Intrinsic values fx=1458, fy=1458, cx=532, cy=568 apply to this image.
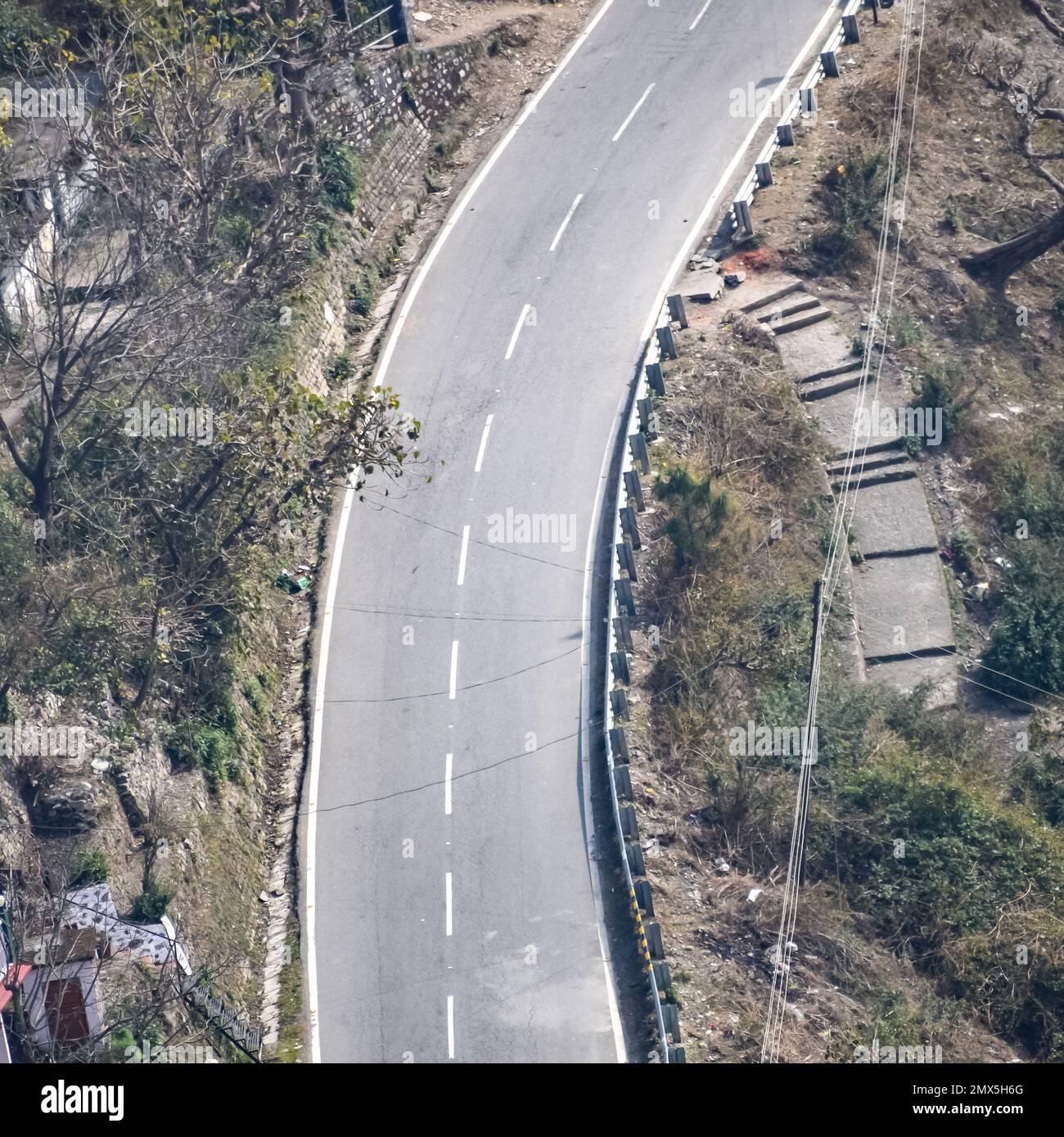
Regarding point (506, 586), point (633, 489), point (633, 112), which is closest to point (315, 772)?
point (506, 586)

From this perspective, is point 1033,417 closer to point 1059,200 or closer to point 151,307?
point 1059,200

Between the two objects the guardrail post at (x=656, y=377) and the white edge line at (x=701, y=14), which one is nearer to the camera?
the guardrail post at (x=656, y=377)

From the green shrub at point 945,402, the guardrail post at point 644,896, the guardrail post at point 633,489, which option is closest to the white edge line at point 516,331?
the guardrail post at point 633,489

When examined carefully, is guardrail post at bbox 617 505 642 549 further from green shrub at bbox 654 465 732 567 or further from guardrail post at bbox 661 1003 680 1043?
guardrail post at bbox 661 1003 680 1043

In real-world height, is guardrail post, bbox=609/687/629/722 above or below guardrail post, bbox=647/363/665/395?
below

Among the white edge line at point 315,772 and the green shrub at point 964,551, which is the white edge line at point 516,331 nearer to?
the white edge line at point 315,772

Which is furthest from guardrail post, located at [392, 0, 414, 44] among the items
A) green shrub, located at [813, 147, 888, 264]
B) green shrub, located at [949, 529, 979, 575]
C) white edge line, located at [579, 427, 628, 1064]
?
green shrub, located at [949, 529, 979, 575]
